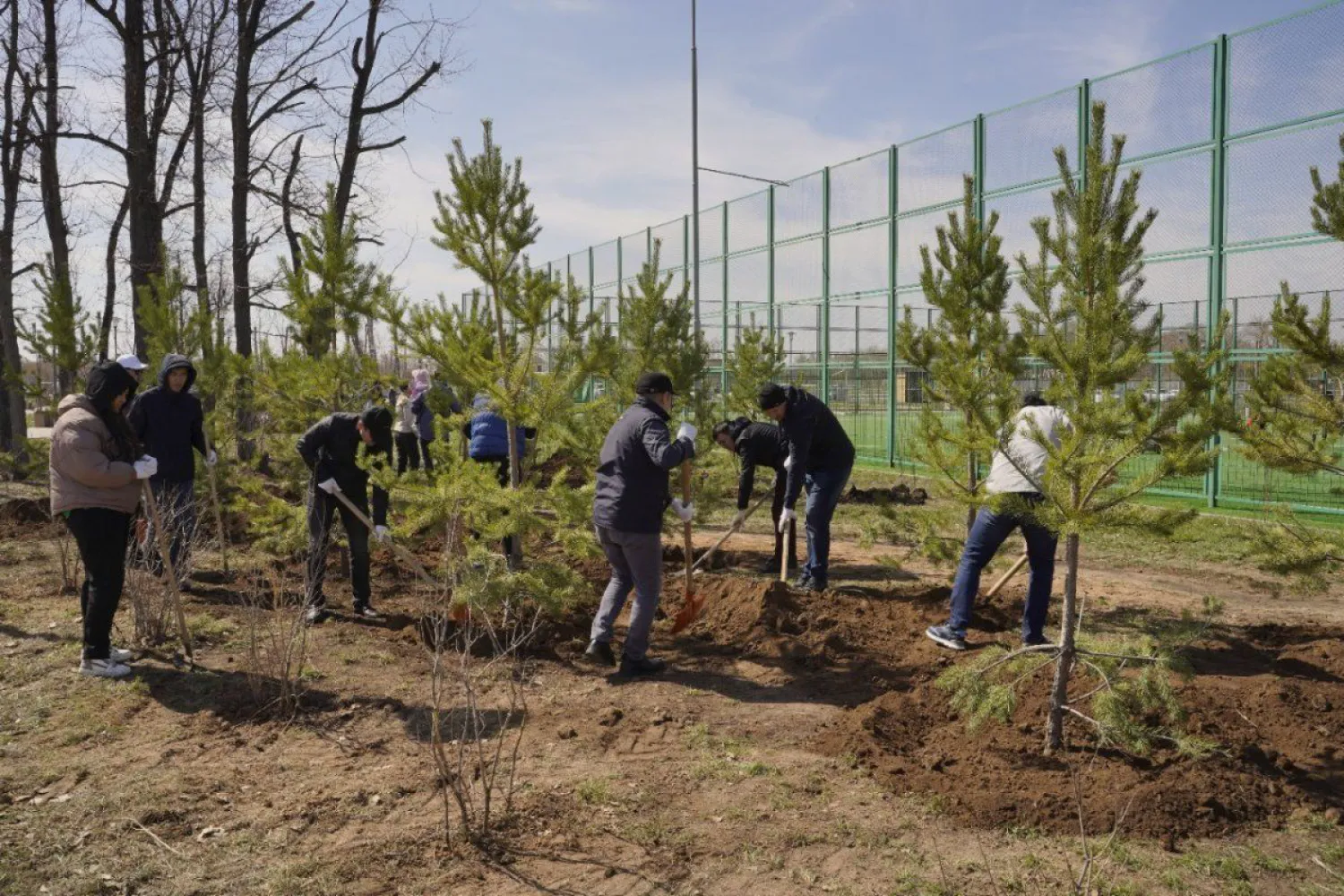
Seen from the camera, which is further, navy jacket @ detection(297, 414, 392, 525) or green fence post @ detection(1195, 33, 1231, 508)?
green fence post @ detection(1195, 33, 1231, 508)

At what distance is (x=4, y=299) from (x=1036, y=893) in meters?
16.0

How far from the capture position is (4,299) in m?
14.5

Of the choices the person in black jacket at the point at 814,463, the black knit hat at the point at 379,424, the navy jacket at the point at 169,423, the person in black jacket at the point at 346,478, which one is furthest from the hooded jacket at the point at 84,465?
the person in black jacket at the point at 814,463

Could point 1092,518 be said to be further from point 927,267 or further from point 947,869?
point 927,267

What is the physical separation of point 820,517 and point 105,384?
4.76 m

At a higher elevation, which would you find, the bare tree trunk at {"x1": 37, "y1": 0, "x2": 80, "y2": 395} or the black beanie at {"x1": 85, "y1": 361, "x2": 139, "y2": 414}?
the bare tree trunk at {"x1": 37, "y1": 0, "x2": 80, "y2": 395}

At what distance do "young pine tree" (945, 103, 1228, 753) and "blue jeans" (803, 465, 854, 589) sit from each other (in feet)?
10.8

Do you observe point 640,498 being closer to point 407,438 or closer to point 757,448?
point 757,448

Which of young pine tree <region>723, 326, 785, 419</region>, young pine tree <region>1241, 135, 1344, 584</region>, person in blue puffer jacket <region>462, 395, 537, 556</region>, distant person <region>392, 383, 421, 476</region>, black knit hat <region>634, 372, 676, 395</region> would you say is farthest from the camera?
young pine tree <region>723, 326, 785, 419</region>

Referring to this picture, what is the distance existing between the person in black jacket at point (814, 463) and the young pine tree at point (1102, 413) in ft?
10.4

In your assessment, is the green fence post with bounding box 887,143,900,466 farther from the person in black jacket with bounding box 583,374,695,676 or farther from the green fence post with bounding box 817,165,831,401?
the person in black jacket with bounding box 583,374,695,676

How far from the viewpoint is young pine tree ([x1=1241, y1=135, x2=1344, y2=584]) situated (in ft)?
16.5

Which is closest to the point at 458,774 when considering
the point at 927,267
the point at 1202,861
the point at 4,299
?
the point at 1202,861

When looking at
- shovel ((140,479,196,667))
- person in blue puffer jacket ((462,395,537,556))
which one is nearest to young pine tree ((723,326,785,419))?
person in blue puffer jacket ((462,395,537,556))
